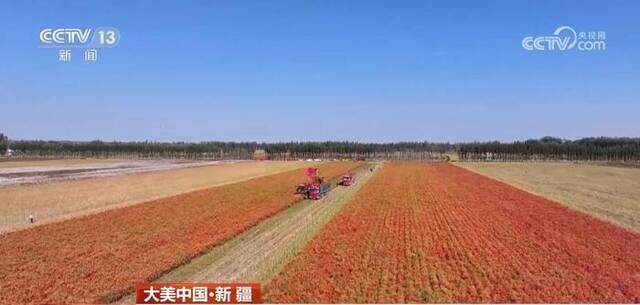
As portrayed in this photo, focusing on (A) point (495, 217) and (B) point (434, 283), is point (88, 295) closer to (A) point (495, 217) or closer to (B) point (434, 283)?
(B) point (434, 283)

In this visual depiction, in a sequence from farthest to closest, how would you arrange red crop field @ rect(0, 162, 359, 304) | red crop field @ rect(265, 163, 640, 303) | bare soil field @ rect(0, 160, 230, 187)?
bare soil field @ rect(0, 160, 230, 187), red crop field @ rect(0, 162, 359, 304), red crop field @ rect(265, 163, 640, 303)

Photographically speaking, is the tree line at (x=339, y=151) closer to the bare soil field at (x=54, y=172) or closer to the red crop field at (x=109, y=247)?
the bare soil field at (x=54, y=172)

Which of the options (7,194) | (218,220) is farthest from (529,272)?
(7,194)

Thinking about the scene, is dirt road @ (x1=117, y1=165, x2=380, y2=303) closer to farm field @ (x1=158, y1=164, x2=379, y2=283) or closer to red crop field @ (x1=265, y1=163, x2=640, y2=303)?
farm field @ (x1=158, y1=164, x2=379, y2=283)

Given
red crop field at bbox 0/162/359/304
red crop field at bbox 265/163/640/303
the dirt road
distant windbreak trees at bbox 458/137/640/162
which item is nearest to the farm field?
the dirt road

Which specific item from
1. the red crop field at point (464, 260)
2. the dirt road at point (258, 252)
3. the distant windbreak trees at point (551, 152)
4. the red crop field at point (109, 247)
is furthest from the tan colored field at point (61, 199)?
the distant windbreak trees at point (551, 152)

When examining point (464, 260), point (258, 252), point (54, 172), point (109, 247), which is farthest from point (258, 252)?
point (54, 172)
